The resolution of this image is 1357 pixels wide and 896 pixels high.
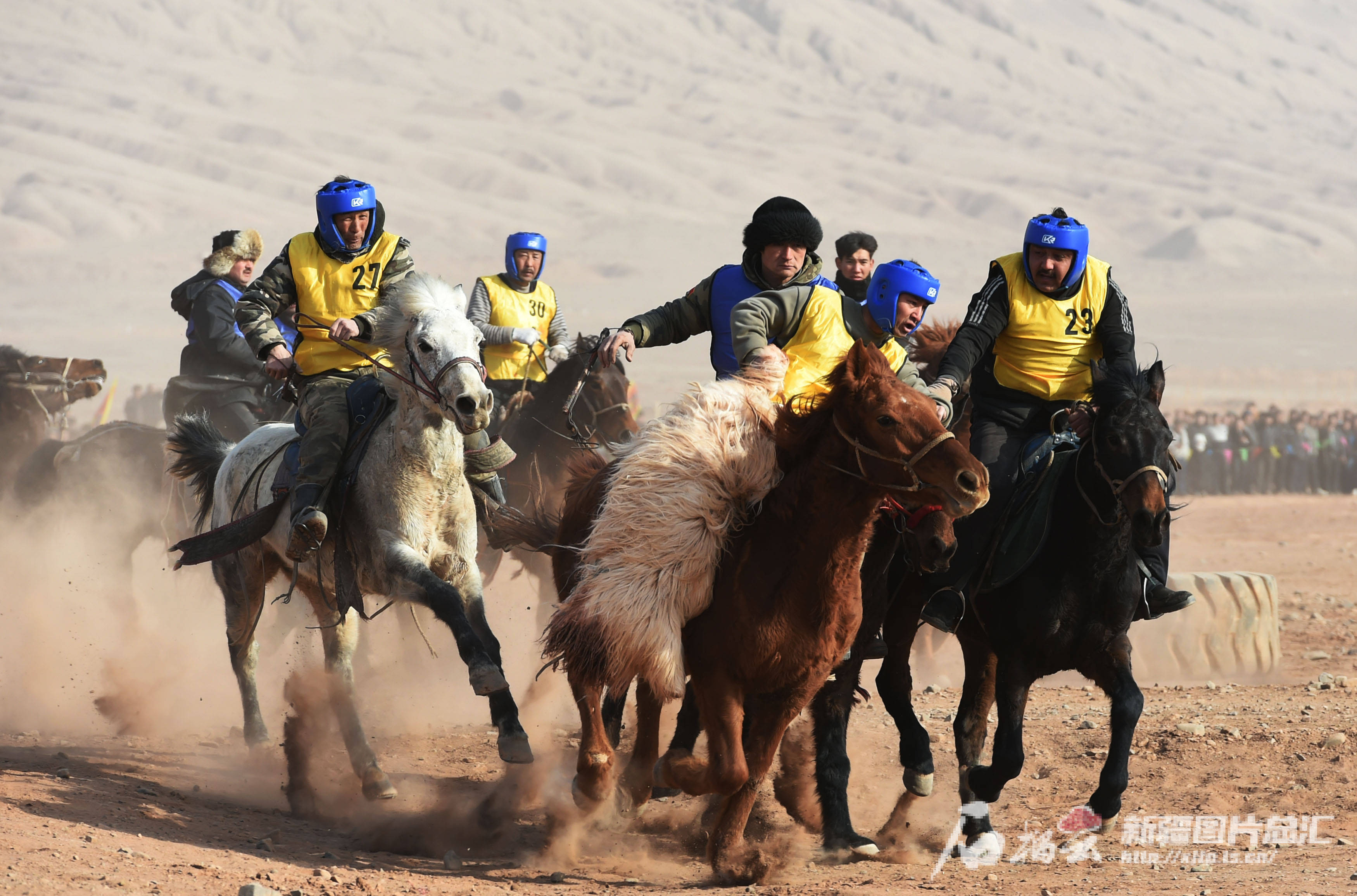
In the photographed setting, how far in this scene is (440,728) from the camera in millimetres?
10109

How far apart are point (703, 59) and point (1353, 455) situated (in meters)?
109

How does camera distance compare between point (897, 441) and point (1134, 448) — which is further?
point (1134, 448)

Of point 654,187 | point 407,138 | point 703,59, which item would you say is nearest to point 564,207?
point 654,187

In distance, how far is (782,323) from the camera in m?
7.35

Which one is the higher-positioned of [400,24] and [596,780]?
[400,24]

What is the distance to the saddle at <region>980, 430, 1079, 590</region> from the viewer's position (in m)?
7.12

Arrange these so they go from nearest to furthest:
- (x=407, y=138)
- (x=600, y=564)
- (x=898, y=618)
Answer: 1. (x=600, y=564)
2. (x=898, y=618)
3. (x=407, y=138)

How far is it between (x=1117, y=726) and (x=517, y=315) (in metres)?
7.41

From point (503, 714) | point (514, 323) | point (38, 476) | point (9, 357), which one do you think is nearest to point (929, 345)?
point (503, 714)

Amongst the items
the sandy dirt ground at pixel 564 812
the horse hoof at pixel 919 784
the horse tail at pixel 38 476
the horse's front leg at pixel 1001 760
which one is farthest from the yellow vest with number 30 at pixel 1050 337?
the horse tail at pixel 38 476

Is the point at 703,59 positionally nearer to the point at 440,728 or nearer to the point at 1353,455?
the point at 1353,455

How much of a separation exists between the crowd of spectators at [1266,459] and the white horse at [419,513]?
94.6ft

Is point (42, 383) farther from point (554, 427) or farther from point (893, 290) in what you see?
point (893, 290)

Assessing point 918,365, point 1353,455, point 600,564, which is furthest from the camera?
point 1353,455
